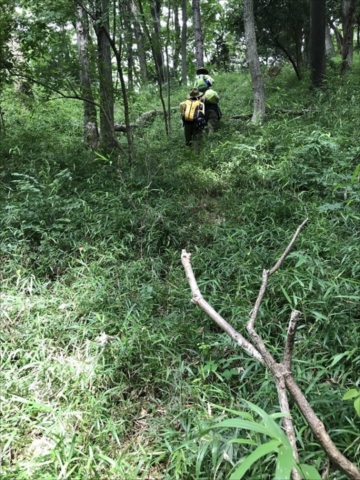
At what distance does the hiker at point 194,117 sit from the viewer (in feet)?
21.3

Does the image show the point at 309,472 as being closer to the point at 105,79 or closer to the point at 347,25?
the point at 105,79

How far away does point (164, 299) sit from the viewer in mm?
3281

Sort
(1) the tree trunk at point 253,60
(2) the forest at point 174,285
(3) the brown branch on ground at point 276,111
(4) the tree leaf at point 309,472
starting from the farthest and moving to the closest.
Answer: (3) the brown branch on ground at point 276,111, (1) the tree trunk at point 253,60, (2) the forest at point 174,285, (4) the tree leaf at point 309,472

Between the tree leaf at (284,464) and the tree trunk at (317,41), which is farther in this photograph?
the tree trunk at (317,41)

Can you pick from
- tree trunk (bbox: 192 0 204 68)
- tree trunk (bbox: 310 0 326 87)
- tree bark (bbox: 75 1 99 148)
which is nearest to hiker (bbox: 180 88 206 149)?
tree bark (bbox: 75 1 99 148)

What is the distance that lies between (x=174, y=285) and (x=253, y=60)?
17.7 ft

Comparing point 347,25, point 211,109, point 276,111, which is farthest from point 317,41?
point 211,109

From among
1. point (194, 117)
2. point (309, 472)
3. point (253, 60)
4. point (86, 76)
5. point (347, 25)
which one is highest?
point (347, 25)

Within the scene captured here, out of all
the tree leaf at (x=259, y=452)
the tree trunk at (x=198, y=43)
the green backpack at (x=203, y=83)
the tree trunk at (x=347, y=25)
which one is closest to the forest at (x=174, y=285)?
the tree leaf at (x=259, y=452)

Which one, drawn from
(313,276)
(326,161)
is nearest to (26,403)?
(313,276)

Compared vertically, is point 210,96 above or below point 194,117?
above

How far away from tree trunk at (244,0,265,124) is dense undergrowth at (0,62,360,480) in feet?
4.23

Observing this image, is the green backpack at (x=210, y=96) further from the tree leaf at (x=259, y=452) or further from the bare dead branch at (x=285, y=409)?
the tree leaf at (x=259, y=452)

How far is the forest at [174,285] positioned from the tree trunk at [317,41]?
3.1 inches
